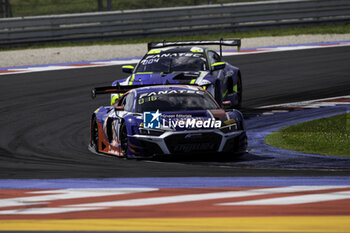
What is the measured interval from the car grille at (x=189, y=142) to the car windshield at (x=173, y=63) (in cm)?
512

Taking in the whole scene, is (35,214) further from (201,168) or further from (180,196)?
(201,168)

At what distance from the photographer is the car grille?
1249cm

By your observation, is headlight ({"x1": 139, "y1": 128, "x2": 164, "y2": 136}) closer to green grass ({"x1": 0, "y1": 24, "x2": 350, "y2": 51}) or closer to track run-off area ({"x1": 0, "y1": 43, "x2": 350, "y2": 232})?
track run-off area ({"x1": 0, "y1": 43, "x2": 350, "y2": 232})

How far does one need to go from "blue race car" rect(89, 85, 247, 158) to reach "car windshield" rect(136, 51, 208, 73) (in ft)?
11.5

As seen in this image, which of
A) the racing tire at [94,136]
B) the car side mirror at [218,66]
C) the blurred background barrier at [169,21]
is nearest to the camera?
the racing tire at [94,136]

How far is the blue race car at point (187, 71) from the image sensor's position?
17000 mm

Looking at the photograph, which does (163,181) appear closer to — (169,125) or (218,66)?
(169,125)

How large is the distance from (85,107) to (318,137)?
6.52 meters

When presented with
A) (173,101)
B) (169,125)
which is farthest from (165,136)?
(173,101)

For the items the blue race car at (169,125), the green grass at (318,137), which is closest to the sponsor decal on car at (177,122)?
the blue race car at (169,125)

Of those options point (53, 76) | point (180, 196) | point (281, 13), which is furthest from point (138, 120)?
point (281, 13)

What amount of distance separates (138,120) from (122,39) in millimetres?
18549

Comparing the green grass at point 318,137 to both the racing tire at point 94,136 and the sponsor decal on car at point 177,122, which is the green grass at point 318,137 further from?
the racing tire at point 94,136

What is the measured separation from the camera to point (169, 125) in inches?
496
